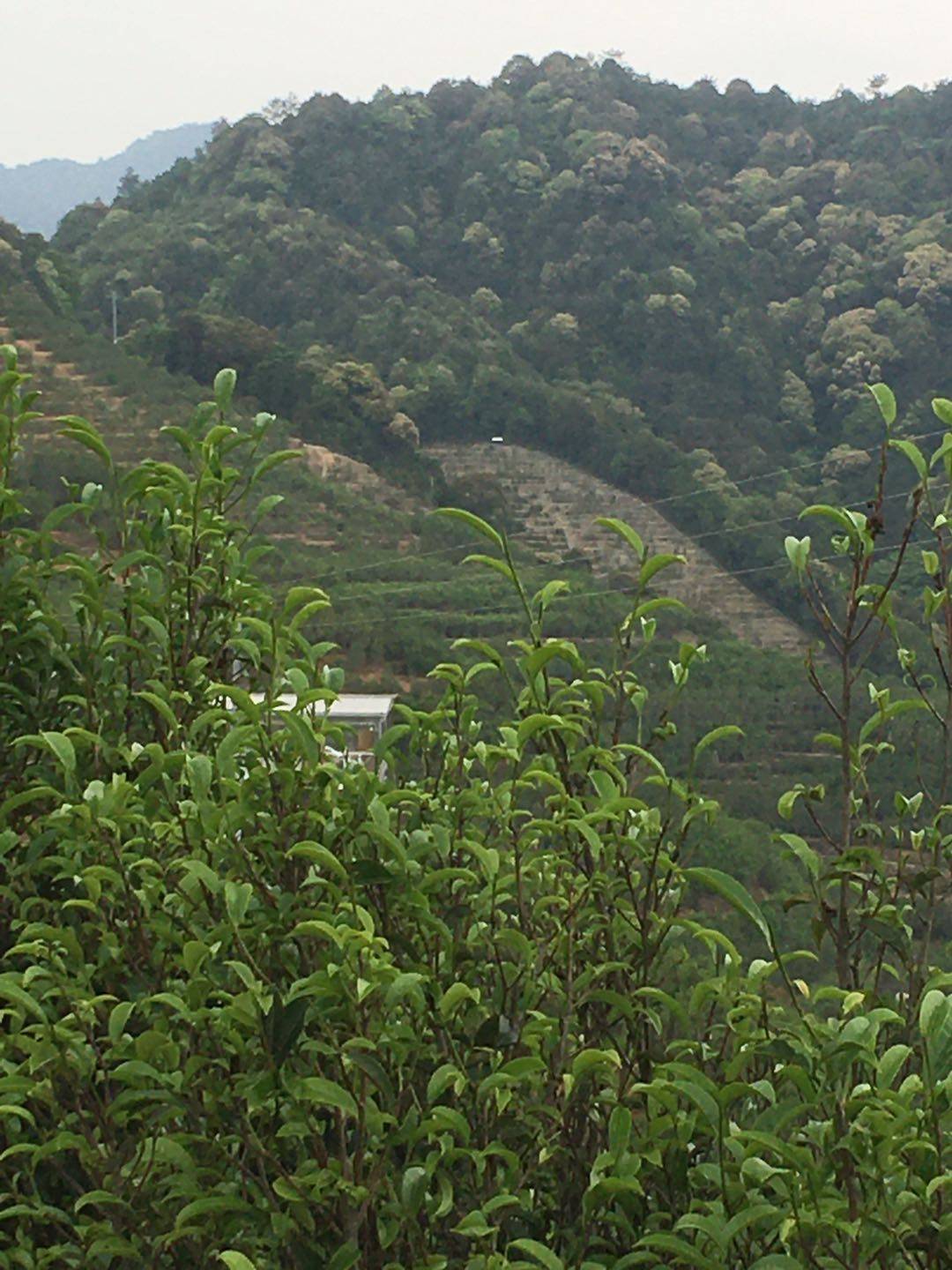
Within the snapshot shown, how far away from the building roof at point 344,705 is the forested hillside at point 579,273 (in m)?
20.5

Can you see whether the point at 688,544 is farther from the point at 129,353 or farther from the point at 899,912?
the point at 899,912

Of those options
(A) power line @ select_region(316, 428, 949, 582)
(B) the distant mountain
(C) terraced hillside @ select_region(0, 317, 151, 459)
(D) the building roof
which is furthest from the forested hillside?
(B) the distant mountain

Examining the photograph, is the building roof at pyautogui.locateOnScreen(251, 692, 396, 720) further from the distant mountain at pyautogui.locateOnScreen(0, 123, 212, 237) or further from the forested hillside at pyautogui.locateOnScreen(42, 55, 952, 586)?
the distant mountain at pyautogui.locateOnScreen(0, 123, 212, 237)

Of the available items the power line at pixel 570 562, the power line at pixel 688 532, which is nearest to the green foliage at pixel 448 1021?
the power line at pixel 570 562

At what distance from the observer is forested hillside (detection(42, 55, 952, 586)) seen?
27.0 m

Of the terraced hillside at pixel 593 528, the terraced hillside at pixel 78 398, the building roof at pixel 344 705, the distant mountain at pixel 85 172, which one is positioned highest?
the distant mountain at pixel 85 172

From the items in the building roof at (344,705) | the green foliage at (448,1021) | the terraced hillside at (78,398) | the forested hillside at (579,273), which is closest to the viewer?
the green foliage at (448,1021)

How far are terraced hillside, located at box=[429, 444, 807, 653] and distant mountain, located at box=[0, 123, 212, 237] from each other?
2768 inches

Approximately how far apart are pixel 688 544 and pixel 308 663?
24067 mm

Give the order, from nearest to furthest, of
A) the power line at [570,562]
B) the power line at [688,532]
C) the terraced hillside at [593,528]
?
the power line at [570,562]
the power line at [688,532]
the terraced hillside at [593,528]

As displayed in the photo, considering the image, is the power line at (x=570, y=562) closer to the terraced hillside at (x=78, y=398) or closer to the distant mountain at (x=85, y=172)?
the terraced hillside at (x=78, y=398)

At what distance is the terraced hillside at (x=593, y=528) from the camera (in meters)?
22.4

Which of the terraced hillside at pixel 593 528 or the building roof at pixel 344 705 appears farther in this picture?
the terraced hillside at pixel 593 528

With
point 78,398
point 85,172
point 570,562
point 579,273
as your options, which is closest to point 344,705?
point 78,398
